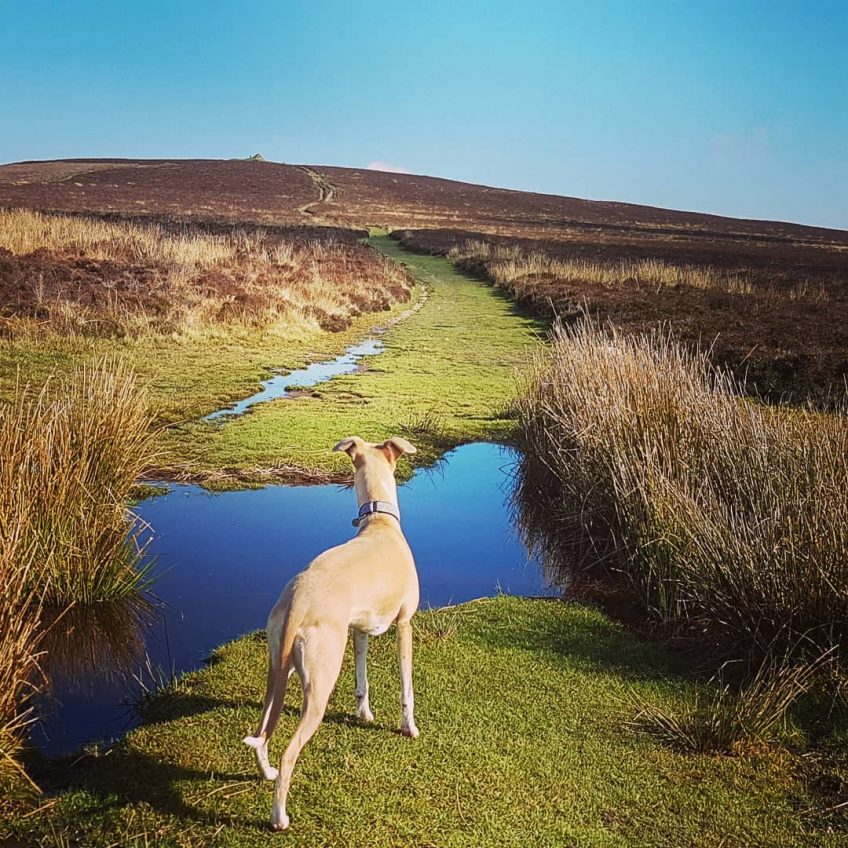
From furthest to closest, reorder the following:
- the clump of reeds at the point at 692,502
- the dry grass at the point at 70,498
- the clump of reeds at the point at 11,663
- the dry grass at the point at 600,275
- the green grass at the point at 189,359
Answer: the dry grass at the point at 600,275 < the green grass at the point at 189,359 < the clump of reeds at the point at 692,502 < the dry grass at the point at 70,498 < the clump of reeds at the point at 11,663

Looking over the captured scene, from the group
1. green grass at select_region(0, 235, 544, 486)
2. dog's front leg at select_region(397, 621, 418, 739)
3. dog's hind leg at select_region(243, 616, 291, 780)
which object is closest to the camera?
dog's hind leg at select_region(243, 616, 291, 780)

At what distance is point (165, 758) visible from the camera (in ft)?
12.6

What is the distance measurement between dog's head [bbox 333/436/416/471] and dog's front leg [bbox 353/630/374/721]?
2.87 ft

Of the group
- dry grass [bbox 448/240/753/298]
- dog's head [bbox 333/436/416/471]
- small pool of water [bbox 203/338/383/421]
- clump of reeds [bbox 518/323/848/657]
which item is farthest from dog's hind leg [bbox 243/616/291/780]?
dry grass [bbox 448/240/753/298]

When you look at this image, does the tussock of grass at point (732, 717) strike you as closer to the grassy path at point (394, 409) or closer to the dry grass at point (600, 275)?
the grassy path at point (394, 409)

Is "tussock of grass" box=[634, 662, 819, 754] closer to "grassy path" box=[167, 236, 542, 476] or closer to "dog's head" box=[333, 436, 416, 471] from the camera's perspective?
"dog's head" box=[333, 436, 416, 471]

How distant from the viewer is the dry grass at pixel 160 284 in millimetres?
15422

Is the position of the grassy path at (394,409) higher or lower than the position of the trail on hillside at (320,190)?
lower

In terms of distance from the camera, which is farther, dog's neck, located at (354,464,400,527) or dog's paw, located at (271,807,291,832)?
dog's neck, located at (354,464,400,527)

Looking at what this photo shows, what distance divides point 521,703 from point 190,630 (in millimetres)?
2394

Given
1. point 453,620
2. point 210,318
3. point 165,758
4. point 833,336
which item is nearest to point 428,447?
point 453,620

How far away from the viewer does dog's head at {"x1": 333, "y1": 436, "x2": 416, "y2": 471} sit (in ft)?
13.8

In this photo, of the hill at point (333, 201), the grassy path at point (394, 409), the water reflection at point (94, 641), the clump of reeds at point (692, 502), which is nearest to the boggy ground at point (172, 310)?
the grassy path at point (394, 409)

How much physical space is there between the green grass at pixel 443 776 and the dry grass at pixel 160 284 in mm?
12078
